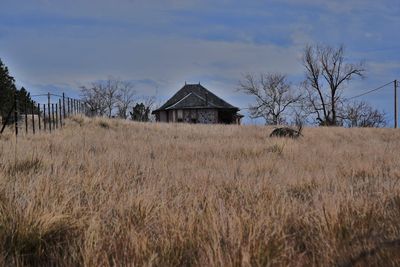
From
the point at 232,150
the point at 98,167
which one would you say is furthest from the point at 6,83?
the point at 98,167

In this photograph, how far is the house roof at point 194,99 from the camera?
65.4 meters

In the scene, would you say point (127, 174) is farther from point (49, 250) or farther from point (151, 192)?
point (49, 250)

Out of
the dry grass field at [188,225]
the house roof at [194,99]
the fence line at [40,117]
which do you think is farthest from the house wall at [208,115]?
the dry grass field at [188,225]

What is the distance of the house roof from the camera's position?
65438mm

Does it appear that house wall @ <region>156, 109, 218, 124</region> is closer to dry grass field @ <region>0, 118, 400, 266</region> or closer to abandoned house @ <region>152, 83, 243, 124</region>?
abandoned house @ <region>152, 83, 243, 124</region>

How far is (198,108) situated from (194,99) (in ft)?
7.64

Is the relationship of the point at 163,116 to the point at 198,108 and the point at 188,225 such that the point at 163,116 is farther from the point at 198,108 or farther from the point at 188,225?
the point at 188,225

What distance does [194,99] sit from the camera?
66750mm

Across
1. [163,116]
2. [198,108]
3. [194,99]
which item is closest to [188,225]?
[198,108]

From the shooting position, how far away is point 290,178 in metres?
6.47

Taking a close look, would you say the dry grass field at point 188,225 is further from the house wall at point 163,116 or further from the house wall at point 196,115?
the house wall at point 163,116

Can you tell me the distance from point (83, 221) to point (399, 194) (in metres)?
2.98

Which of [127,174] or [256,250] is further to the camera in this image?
[127,174]

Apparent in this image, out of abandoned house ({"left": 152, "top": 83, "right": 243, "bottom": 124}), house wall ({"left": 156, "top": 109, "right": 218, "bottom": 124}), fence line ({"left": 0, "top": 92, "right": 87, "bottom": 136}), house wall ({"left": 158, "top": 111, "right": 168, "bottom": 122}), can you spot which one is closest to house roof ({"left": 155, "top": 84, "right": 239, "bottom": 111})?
abandoned house ({"left": 152, "top": 83, "right": 243, "bottom": 124})
